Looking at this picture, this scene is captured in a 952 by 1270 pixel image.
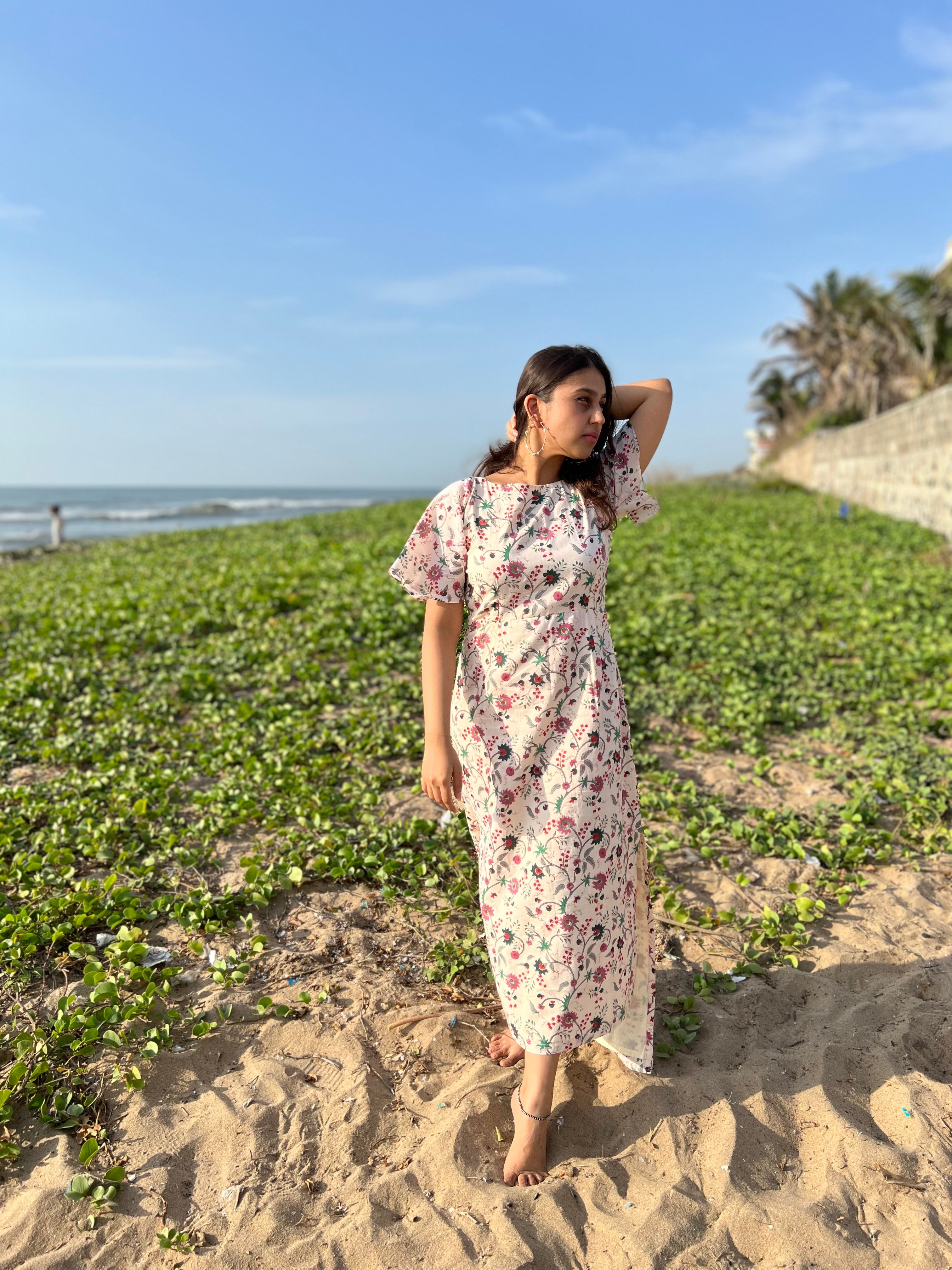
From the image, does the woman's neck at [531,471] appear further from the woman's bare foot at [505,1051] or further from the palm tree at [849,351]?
the palm tree at [849,351]

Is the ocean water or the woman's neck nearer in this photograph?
the woman's neck

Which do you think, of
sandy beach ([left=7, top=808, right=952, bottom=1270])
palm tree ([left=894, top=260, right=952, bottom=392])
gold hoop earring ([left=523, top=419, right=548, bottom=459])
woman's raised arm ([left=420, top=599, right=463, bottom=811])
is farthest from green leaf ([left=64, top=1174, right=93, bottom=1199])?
palm tree ([left=894, top=260, right=952, bottom=392])

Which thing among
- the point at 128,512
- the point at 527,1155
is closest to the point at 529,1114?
the point at 527,1155

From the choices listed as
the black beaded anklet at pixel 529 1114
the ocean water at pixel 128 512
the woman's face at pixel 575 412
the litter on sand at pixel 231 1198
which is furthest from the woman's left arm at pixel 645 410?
the ocean water at pixel 128 512

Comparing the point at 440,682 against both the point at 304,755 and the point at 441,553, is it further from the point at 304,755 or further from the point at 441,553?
the point at 304,755

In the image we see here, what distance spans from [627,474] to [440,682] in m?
0.73

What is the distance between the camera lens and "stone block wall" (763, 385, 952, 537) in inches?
458

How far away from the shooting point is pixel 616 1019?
2189 mm

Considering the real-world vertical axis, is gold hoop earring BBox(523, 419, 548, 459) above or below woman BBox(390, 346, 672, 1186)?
above

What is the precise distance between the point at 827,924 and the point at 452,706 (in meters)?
1.81

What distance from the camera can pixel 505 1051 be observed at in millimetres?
2477

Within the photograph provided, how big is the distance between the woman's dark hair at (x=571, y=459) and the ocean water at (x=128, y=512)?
19567 mm

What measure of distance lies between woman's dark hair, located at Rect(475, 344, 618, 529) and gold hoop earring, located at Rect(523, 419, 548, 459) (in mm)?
23

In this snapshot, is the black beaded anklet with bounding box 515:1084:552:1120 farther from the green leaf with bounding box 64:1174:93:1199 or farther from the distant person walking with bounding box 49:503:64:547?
the distant person walking with bounding box 49:503:64:547
